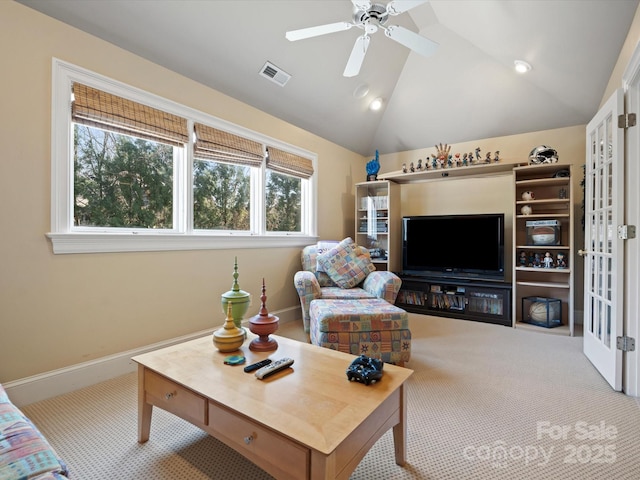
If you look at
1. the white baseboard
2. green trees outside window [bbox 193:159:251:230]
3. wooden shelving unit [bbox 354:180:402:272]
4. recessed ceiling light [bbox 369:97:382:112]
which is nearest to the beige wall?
the white baseboard

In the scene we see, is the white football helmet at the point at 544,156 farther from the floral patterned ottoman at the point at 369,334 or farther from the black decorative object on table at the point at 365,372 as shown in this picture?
the black decorative object on table at the point at 365,372

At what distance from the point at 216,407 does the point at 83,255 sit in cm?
161

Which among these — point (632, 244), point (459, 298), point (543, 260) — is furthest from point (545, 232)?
point (632, 244)

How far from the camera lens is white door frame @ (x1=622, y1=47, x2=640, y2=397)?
77.8 inches

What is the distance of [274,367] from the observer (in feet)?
4.52

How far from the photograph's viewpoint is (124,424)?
1.71 metres

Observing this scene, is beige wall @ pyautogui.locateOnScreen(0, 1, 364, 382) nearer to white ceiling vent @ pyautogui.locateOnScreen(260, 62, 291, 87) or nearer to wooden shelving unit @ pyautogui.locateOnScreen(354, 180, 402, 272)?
white ceiling vent @ pyautogui.locateOnScreen(260, 62, 291, 87)

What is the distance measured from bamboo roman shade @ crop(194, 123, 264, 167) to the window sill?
30.0 inches

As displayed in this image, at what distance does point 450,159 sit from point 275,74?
8.09ft

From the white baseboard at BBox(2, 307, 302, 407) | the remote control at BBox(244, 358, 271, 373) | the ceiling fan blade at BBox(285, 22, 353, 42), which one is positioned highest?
the ceiling fan blade at BBox(285, 22, 353, 42)

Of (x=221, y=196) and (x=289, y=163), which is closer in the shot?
(x=221, y=196)

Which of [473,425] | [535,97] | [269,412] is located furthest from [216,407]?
[535,97]

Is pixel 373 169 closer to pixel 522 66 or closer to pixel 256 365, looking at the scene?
pixel 522 66

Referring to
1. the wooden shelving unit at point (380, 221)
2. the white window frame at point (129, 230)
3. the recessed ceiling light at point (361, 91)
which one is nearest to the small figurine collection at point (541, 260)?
the wooden shelving unit at point (380, 221)
